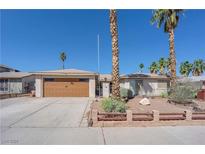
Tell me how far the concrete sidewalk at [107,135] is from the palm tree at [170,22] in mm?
11262

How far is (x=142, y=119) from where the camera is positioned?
9.16m

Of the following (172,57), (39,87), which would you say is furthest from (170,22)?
(39,87)

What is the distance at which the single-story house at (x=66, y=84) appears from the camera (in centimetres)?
2378

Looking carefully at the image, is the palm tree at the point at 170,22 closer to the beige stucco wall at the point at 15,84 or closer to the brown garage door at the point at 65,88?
the brown garage door at the point at 65,88

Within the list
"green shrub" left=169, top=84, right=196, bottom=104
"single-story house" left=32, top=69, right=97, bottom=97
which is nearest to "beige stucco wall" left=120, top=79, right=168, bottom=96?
"single-story house" left=32, top=69, right=97, bottom=97

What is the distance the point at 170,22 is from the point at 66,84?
12766 millimetres

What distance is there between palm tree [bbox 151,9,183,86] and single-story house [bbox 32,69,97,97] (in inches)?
341

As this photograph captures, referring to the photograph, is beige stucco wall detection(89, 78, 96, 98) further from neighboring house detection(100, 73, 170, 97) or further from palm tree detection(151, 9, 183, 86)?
palm tree detection(151, 9, 183, 86)

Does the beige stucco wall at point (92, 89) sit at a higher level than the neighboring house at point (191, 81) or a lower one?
lower

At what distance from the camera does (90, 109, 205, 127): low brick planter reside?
8.88 metres

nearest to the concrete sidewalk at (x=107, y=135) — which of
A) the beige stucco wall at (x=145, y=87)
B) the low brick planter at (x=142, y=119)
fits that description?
the low brick planter at (x=142, y=119)

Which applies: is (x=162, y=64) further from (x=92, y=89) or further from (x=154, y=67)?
(x=92, y=89)
